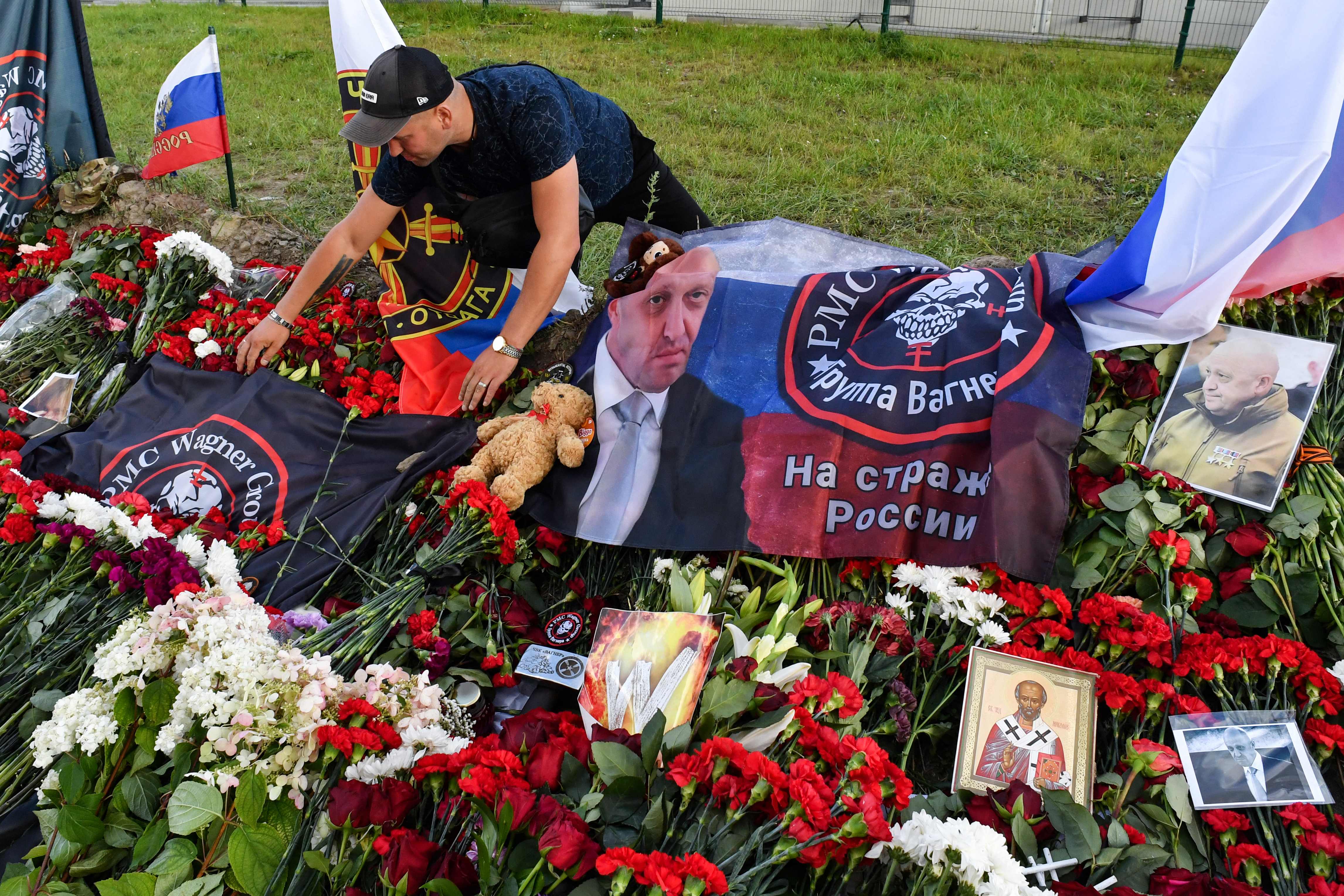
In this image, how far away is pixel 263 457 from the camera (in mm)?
2857

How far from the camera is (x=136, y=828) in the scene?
1.68 metres

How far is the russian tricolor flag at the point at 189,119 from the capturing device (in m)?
4.11

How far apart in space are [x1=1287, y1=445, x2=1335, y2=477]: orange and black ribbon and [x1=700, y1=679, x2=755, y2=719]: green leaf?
147 centimetres

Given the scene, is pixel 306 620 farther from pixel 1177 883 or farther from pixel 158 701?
pixel 1177 883

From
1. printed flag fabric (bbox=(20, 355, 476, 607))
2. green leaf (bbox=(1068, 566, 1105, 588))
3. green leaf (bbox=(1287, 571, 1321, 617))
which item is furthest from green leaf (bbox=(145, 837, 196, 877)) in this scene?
green leaf (bbox=(1287, 571, 1321, 617))

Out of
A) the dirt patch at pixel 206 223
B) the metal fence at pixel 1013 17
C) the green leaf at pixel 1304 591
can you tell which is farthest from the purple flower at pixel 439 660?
the metal fence at pixel 1013 17

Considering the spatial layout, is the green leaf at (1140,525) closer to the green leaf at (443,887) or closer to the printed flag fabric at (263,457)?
the green leaf at (443,887)

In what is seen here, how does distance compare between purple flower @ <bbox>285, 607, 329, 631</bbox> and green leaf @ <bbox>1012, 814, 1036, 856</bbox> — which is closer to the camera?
green leaf @ <bbox>1012, 814, 1036, 856</bbox>

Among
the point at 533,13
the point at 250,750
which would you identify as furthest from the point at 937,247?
the point at 533,13

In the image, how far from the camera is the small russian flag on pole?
13.5 ft

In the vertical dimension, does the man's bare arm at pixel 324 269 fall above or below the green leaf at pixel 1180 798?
above

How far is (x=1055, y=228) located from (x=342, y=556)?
3.72m

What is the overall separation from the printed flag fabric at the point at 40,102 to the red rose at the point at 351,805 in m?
4.10

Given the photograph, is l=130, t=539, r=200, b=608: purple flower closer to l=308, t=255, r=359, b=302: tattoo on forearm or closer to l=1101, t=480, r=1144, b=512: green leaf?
l=308, t=255, r=359, b=302: tattoo on forearm
